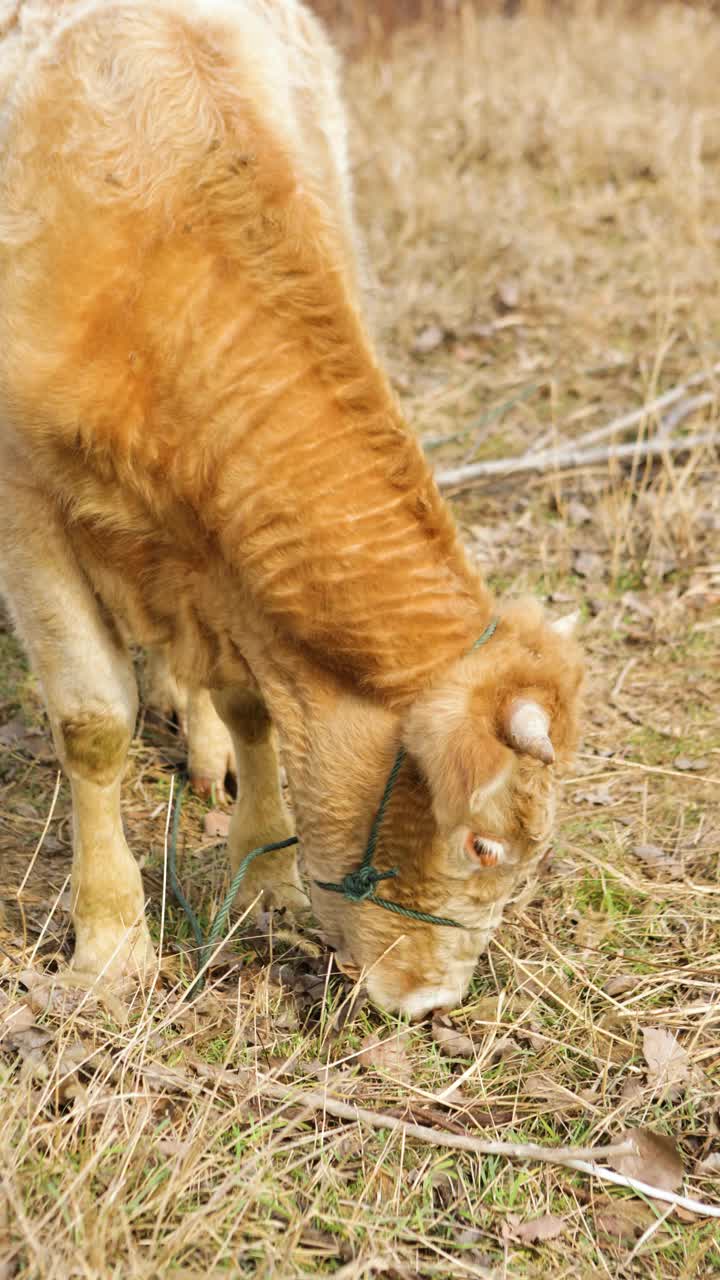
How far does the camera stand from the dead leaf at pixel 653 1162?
131 inches

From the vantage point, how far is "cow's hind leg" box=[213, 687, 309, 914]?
433cm

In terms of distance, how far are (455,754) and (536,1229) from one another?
1.27 meters

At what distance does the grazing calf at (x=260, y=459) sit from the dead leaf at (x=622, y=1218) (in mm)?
680

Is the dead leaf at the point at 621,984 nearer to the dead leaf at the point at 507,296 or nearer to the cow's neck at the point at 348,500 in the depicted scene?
the cow's neck at the point at 348,500

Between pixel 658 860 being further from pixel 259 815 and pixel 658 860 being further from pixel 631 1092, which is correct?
pixel 259 815

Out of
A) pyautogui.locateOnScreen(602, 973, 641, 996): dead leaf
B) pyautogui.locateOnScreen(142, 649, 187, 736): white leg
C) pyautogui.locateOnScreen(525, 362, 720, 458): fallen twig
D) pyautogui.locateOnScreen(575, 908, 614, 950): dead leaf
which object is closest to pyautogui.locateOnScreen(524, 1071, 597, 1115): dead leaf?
pyautogui.locateOnScreen(602, 973, 641, 996): dead leaf

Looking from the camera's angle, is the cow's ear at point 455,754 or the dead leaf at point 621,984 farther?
the dead leaf at point 621,984

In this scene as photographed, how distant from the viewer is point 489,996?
395 centimetres

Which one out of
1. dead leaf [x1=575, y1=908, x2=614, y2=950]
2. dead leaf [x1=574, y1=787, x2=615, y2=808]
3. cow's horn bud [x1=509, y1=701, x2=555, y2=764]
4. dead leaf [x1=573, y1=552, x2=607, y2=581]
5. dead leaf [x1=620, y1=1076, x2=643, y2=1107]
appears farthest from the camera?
dead leaf [x1=573, y1=552, x2=607, y2=581]

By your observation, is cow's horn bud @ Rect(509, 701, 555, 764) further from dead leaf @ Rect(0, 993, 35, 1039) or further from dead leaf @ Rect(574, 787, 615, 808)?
dead leaf @ Rect(574, 787, 615, 808)

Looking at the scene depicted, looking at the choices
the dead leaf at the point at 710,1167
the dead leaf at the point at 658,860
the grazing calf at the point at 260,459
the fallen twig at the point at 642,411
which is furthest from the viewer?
the fallen twig at the point at 642,411

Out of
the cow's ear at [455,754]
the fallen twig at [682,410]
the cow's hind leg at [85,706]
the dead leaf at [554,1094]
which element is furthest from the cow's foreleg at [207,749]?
the fallen twig at [682,410]

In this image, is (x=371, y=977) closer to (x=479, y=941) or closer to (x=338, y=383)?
(x=479, y=941)

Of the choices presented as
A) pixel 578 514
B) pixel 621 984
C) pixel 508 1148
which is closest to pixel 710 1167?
pixel 508 1148
